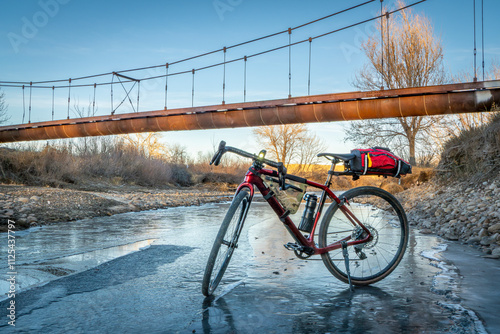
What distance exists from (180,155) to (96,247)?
4845 centimetres

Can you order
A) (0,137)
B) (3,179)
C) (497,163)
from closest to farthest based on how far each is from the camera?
(497,163)
(3,179)
(0,137)

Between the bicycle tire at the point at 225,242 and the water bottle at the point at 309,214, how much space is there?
66cm

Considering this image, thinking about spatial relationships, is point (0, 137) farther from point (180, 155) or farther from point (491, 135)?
point (491, 135)

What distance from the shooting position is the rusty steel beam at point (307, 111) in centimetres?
1762

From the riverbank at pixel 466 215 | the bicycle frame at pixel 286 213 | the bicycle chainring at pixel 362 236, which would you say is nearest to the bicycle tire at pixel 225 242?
the bicycle frame at pixel 286 213

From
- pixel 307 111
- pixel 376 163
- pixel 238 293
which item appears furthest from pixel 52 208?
pixel 307 111

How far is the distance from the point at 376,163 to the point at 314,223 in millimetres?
816

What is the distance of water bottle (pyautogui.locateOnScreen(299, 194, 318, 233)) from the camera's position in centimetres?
393

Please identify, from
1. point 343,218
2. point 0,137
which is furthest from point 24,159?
point 343,218

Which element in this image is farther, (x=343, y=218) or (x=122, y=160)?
(x=122, y=160)

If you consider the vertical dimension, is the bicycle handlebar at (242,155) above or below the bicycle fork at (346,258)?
above

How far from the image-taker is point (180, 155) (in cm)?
5391

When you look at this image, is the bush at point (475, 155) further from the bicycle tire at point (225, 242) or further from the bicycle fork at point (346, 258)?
the bicycle tire at point (225, 242)

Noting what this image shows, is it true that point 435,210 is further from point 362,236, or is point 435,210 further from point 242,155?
point 242,155
